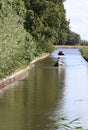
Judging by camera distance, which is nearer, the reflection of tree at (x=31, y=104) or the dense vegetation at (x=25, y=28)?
the reflection of tree at (x=31, y=104)

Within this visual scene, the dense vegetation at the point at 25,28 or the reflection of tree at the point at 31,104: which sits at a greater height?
the dense vegetation at the point at 25,28

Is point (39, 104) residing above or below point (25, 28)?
below

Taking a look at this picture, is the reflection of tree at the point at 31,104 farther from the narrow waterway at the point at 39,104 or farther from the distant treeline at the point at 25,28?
the distant treeline at the point at 25,28

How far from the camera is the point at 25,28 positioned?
72.4m

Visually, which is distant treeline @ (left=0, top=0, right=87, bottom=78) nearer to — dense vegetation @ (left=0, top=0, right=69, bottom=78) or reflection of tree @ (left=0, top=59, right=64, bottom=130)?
dense vegetation @ (left=0, top=0, right=69, bottom=78)

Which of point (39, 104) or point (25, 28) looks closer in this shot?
point (39, 104)

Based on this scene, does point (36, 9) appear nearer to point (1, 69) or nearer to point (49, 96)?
point (1, 69)

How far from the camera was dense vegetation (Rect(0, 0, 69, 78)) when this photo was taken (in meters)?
37.8

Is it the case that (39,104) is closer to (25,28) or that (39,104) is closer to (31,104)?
(31,104)

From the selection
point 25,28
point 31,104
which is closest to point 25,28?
point 25,28

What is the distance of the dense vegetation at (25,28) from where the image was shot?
37.8 m

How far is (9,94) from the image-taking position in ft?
105

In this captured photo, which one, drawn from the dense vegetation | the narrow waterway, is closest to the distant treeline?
the dense vegetation

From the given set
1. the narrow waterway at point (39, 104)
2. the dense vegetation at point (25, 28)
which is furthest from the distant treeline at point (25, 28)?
the narrow waterway at point (39, 104)
